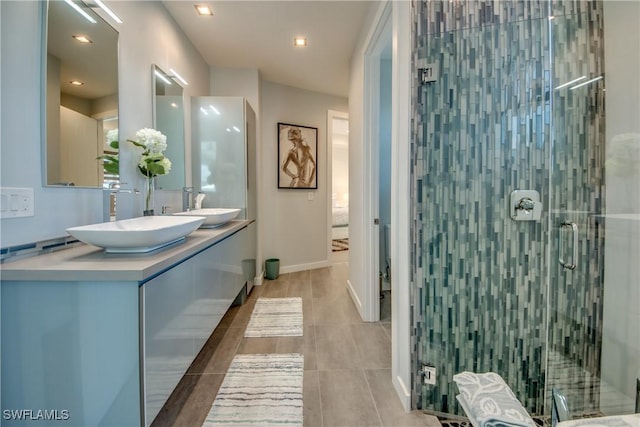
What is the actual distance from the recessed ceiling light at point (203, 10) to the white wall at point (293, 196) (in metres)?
1.41

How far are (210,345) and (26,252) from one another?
1.33 meters

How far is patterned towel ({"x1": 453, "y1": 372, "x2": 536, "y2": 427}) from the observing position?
2.42 feet

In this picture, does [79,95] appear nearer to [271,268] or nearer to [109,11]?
[109,11]

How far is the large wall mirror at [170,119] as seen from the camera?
7.32 feet

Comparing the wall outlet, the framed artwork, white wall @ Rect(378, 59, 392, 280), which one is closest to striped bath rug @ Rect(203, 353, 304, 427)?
the wall outlet

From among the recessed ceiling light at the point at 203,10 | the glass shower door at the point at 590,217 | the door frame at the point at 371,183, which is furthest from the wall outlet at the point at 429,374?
the recessed ceiling light at the point at 203,10

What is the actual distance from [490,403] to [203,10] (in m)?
3.08

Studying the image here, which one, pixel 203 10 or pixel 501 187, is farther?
pixel 203 10

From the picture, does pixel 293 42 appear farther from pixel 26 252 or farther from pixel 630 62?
pixel 26 252

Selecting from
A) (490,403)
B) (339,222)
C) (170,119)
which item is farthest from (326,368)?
(339,222)

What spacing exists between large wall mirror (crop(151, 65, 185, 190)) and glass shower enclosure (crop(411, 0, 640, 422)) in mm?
1935

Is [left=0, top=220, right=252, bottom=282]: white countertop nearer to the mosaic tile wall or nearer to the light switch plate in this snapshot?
the light switch plate

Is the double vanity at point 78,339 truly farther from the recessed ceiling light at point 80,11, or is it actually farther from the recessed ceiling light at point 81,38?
the recessed ceiling light at point 80,11

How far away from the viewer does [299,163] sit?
4.09 metres
